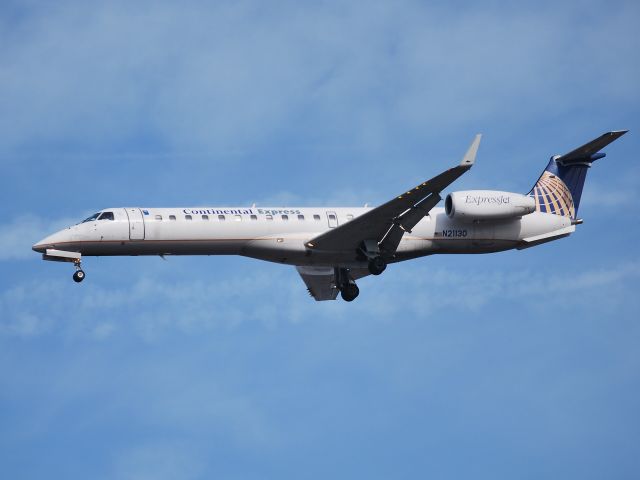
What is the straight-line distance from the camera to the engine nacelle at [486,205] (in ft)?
124

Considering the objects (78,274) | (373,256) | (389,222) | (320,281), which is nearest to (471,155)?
(389,222)

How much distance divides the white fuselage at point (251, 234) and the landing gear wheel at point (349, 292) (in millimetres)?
1673

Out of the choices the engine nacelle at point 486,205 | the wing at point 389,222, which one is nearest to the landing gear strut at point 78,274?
the wing at point 389,222

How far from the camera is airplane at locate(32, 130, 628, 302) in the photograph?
36.0 metres

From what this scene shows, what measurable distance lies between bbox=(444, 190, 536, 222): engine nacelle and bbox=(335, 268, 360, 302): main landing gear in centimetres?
413

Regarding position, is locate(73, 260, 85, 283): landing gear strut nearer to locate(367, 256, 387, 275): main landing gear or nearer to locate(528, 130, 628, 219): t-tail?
locate(367, 256, 387, 275): main landing gear

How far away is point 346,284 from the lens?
131 feet

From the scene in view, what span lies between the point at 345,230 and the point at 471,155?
487 centimetres

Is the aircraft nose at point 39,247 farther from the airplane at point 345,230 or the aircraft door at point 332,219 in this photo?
the aircraft door at point 332,219

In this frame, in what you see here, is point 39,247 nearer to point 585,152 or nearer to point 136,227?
point 136,227

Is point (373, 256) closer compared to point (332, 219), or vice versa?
point (373, 256)

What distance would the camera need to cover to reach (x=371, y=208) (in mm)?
37875

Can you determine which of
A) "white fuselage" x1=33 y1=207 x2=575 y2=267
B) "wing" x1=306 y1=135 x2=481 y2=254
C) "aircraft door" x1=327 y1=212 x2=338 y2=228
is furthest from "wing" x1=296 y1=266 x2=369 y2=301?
"wing" x1=306 y1=135 x2=481 y2=254

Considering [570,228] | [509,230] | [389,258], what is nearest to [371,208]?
[389,258]
